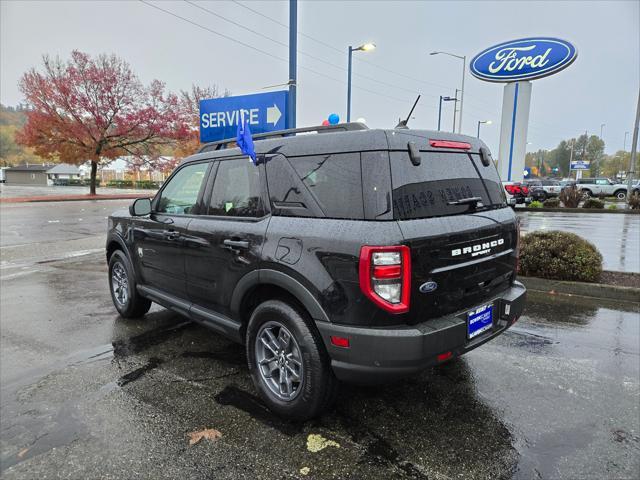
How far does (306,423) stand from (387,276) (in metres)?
1.29

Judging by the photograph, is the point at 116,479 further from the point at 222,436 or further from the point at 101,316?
the point at 101,316

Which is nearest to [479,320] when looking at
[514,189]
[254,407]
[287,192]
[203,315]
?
[287,192]

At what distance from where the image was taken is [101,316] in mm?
5191

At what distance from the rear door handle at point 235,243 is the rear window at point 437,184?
3.88 ft

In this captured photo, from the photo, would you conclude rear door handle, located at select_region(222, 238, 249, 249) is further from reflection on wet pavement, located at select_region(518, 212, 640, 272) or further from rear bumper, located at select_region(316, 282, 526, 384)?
reflection on wet pavement, located at select_region(518, 212, 640, 272)

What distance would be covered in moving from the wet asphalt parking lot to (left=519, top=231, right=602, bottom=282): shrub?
1260 millimetres

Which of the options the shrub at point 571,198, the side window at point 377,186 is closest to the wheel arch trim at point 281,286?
the side window at point 377,186

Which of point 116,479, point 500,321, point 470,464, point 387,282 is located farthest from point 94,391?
point 500,321

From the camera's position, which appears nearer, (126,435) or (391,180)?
(391,180)

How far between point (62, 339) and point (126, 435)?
7.51 ft

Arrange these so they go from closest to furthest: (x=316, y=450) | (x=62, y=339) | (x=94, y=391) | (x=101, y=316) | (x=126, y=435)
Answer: (x=316, y=450), (x=126, y=435), (x=94, y=391), (x=62, y=339), (x=101, y=316)

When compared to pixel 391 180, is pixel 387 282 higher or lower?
lower

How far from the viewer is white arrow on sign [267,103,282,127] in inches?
329

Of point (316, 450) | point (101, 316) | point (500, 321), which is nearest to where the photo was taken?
point (316, 450)
